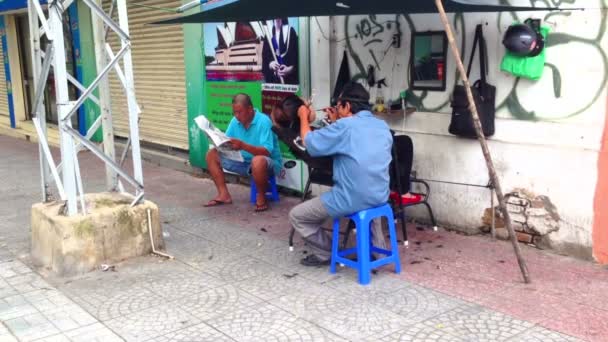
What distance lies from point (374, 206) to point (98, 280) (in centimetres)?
209

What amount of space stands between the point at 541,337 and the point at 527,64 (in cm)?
216

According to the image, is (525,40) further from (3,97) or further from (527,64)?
(3,97)

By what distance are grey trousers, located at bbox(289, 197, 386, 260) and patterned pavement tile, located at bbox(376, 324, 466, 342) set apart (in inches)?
43.9

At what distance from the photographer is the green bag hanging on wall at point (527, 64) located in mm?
4492

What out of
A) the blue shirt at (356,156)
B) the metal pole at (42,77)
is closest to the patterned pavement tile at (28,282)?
the metal pole at (42,77)

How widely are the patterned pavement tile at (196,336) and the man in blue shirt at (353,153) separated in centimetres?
121

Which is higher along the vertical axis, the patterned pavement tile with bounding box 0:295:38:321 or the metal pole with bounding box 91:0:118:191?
the metal pole with bounding box 91:0:118:191

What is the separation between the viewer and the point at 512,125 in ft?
15.8

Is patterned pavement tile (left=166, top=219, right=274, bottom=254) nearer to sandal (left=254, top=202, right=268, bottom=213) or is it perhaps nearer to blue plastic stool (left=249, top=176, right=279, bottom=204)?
sandal (left=254, top=202, right=268, bottom=213)

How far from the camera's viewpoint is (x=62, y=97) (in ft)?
14.2

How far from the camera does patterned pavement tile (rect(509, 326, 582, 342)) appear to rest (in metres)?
3.27

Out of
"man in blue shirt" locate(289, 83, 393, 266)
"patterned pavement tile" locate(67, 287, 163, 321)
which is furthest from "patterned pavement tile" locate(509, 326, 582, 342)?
"patterned pavement tile" locate(67, 287, 163, 321)

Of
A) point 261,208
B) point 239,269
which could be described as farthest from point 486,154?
point 261,208

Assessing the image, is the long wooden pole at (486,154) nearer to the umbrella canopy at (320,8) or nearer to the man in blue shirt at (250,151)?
the umbrella canopy at (320,8)
